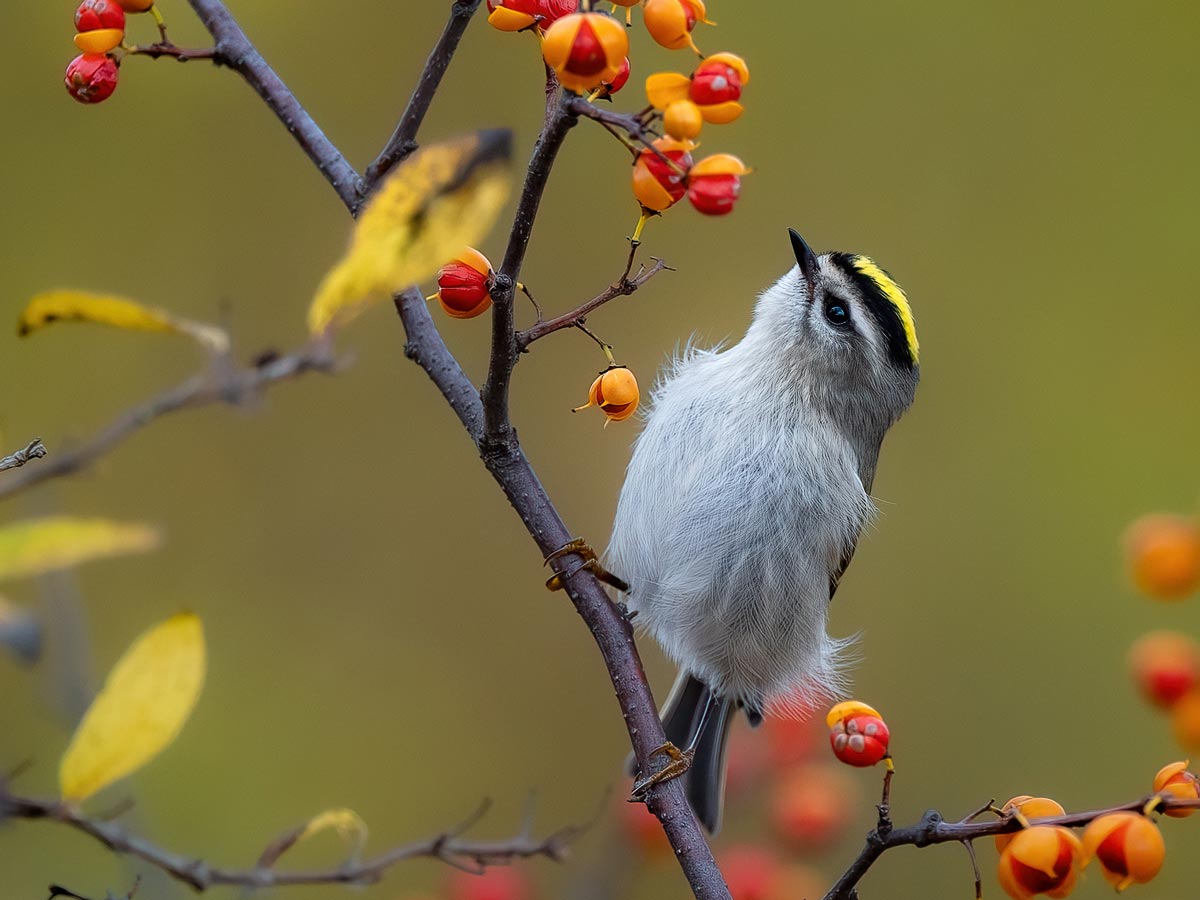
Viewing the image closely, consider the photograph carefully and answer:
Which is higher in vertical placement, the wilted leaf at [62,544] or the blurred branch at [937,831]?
the wilted leaf at [62,544]

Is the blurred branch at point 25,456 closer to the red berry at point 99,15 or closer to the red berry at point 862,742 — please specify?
the red berry at point 99,15

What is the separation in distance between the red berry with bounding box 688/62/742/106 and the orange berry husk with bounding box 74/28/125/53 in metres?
0.53

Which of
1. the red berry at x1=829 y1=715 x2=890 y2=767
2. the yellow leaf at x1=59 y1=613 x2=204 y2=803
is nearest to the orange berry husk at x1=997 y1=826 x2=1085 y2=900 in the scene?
the red berry at x1=829 y1=715 x2=890 y2=767

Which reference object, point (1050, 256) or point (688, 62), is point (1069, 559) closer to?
point (1050, 256)

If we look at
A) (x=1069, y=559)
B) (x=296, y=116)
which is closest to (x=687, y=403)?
(x=296, y=116)

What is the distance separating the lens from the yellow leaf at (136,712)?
0.67 metres

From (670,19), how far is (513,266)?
0.24 metres

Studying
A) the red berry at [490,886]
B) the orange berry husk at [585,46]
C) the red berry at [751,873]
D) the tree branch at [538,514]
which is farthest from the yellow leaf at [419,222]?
the red berry at [751,873]

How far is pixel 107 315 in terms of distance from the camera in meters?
0.64

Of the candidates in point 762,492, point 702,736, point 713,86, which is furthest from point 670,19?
point 702,736

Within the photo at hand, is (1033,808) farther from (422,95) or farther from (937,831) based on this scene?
(422,95)

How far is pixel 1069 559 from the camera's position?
2.99 metres

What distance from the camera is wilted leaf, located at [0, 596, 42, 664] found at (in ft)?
2.50

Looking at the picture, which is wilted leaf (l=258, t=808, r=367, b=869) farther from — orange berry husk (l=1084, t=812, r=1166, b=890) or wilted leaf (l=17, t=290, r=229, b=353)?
orange berry husk (l=1084, t=812, r=1166, b=890)
